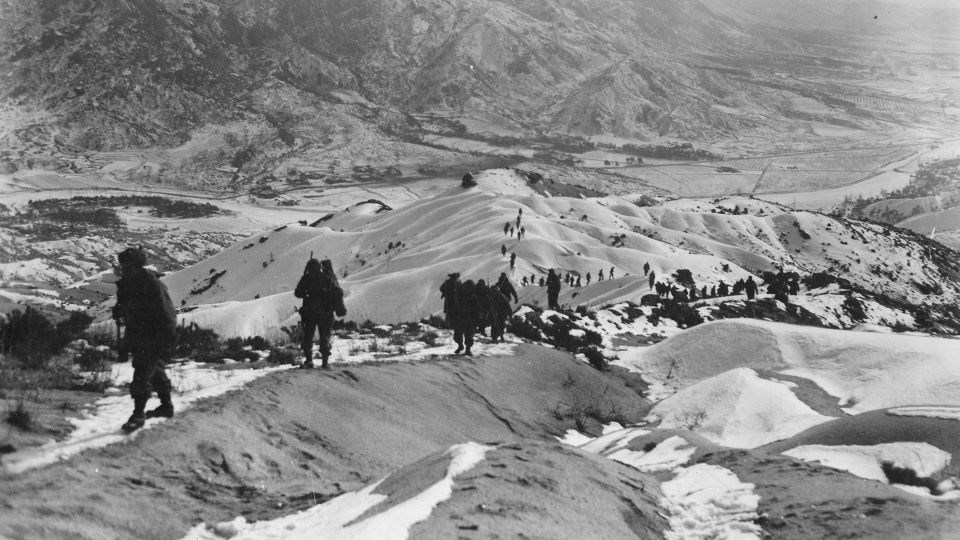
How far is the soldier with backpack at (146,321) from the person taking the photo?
294 inches

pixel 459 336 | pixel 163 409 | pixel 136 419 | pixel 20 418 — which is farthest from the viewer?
pixel 459 336

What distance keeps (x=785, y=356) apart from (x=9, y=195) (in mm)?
215799

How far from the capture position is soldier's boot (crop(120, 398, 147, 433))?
6945 mm

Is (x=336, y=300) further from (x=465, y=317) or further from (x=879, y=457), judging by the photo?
(x=879, y=457)

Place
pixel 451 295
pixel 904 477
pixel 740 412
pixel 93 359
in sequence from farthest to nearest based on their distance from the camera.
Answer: pixel 451 295 → pixel 740 412 → pixel 93 359 → pixel 904 477

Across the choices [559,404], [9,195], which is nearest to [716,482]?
[559,404]

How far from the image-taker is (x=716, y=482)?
7.44m

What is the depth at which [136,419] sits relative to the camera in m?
7.05

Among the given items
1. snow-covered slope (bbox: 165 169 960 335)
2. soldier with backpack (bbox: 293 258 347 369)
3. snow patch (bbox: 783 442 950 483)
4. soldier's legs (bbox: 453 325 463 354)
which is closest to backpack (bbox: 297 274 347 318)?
soldier with backpack (bbox: 293 258 347 369)

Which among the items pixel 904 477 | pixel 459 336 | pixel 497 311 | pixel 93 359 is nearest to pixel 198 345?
pixel 93 359

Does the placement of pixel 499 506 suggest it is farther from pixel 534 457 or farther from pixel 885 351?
pixel 885 351

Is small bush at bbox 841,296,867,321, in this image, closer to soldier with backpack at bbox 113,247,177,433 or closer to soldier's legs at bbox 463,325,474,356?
soldier's legs at bbox 463,325,474,356

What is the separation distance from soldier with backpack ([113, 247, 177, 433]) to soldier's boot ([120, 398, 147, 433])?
0.81ft

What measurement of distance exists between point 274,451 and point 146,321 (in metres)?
2.00
